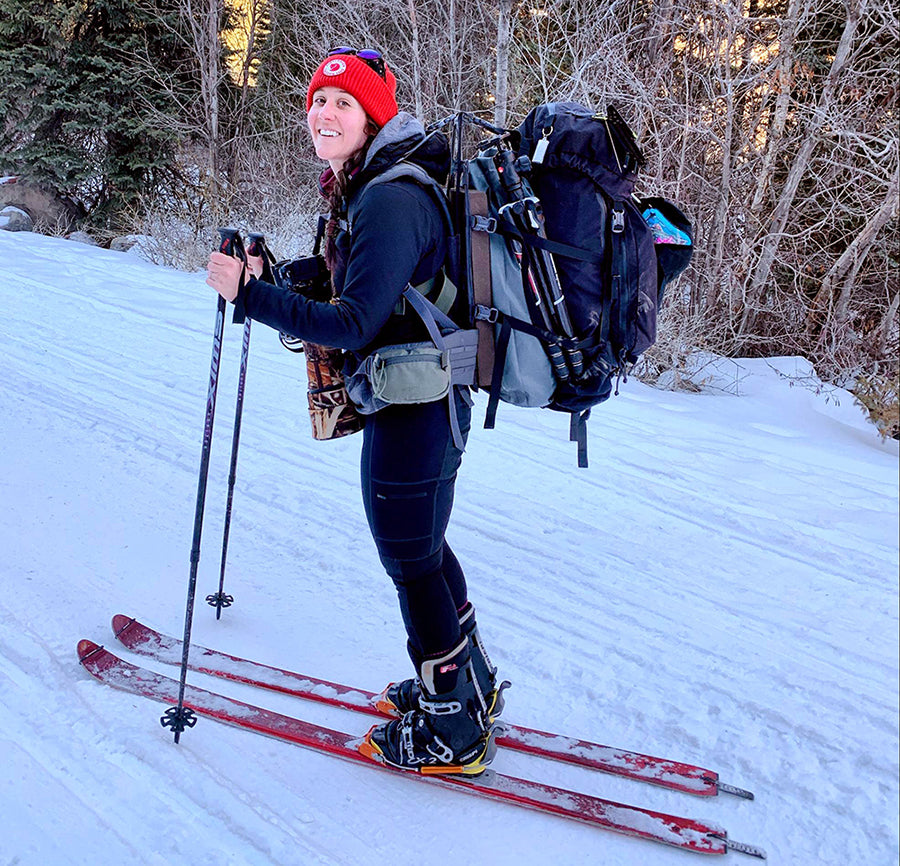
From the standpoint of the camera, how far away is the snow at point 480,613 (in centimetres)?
196

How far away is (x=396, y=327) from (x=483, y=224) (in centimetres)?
→ 32

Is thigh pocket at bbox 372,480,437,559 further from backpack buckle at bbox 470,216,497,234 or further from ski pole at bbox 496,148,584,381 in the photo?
backpack buckle at bbox 470,216,497,234

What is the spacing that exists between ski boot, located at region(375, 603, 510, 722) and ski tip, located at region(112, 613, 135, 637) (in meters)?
0.99

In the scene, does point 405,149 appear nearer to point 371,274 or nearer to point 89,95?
point 371,274

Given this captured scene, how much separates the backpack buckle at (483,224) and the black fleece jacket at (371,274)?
80 mm

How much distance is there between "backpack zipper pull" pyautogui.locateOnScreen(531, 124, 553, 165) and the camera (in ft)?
5.78

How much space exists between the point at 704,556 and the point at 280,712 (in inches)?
79.8

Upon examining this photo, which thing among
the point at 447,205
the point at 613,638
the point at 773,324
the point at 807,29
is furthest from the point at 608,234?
the point at 807,29

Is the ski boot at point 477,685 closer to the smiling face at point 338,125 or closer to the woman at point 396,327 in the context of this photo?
the woman at point 396,327

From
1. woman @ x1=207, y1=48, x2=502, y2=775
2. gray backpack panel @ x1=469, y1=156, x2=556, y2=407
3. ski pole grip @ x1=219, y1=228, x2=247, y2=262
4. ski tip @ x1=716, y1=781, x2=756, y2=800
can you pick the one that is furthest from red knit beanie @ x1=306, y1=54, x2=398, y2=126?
ski tip @ x1=716, y1=781, x2=756, y2=800

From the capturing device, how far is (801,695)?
2561 millimetres

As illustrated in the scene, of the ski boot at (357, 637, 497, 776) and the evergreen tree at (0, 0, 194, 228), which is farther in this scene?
the evergreen tree at (0, 0, 194, 228)

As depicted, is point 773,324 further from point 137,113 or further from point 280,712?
point 137,113

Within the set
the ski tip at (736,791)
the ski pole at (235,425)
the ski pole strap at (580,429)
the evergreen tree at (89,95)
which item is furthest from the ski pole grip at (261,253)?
the evergreen tree at (89,95)
